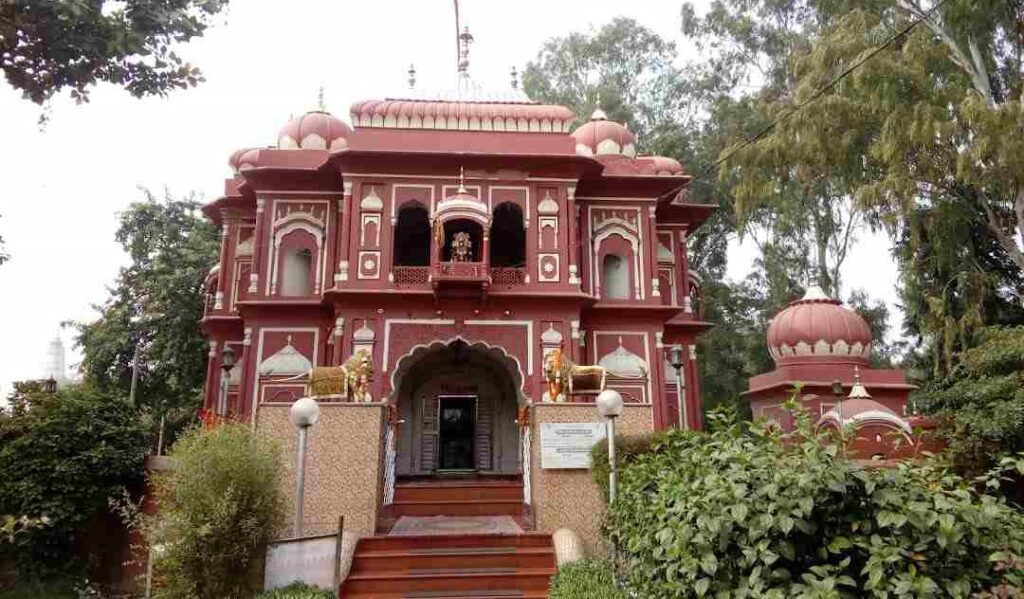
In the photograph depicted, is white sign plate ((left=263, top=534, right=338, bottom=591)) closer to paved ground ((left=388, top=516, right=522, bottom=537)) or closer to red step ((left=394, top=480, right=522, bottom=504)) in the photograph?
paved ground ((left=388, top=516, right=522, bottom=537))

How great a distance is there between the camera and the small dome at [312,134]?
17.3m

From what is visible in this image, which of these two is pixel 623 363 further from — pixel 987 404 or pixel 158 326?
pixel 158 326

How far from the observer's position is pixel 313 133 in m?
17.3

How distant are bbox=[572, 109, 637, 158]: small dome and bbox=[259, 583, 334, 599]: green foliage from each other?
12.8 metres

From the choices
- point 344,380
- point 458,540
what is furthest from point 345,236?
point 458,540

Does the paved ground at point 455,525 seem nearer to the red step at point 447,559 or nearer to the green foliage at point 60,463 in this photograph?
the red step at point 447,559

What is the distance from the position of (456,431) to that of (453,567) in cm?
695

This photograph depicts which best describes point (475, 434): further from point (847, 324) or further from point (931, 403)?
point (931, 403)

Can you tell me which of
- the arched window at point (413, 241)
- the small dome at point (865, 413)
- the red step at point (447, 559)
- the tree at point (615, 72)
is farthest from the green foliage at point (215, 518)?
the tree at point (615, 72)

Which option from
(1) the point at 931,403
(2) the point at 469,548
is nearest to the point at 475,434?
(2) the point at 469,548

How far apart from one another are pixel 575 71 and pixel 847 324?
19381mm

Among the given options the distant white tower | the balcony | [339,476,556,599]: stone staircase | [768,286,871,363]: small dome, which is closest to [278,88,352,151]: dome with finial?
the balcony

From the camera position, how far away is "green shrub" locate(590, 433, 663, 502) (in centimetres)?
882

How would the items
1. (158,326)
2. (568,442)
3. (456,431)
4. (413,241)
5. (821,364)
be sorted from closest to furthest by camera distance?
(568,442), (456,431), (821,364), (413,241), (158,326)
